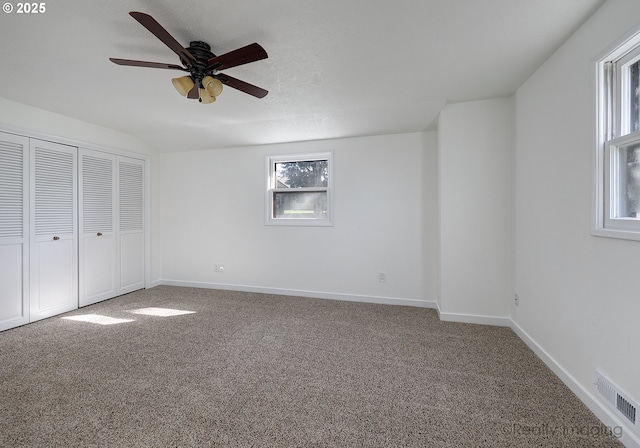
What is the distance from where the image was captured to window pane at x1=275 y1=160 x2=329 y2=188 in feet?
13.6

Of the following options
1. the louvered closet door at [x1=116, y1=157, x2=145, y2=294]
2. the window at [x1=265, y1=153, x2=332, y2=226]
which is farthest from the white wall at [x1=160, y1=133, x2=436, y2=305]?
the louvered closet door at [x1=116, y1=157, x2=145, y2=294]

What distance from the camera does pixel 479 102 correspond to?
2951 mm

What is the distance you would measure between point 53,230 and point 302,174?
3.24 meters

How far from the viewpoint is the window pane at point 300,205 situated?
13.7 feet

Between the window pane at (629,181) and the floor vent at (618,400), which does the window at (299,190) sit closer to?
the window pane at (629,181)

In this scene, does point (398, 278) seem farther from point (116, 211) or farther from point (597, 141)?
point (116, 211)

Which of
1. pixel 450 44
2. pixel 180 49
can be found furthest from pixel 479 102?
pixel 180 49

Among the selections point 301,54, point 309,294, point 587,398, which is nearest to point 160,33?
point 301,54

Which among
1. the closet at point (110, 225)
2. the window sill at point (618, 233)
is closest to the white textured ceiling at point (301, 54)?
the closet at point (110, 225)

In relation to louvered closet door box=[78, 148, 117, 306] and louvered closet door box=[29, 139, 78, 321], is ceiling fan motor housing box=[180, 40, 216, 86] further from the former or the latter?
louvered closet door box=[78, 148, 117, 306]

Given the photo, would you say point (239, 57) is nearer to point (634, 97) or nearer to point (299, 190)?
point (634, 97)

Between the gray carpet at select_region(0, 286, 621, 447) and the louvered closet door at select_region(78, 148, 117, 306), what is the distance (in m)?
0.72

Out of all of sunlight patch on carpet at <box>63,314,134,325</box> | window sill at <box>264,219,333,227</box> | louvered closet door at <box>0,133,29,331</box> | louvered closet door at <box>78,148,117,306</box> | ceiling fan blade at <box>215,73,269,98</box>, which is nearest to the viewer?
ceiling fan blade at <box>215,73,269,98</box>

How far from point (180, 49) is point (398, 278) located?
11.1 feet
